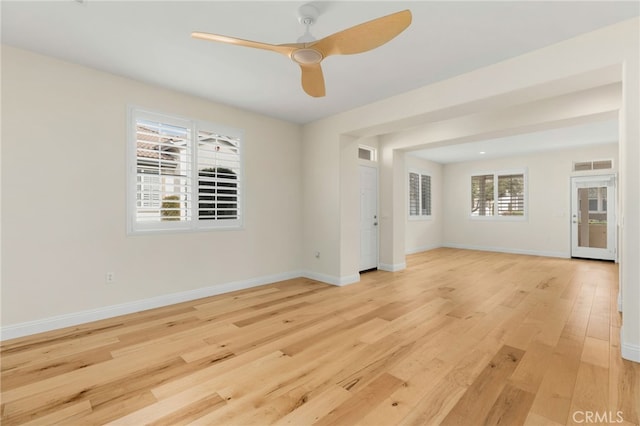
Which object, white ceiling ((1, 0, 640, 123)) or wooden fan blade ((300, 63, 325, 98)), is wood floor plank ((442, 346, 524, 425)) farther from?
white ceiling ((1, 0, 640, 123))

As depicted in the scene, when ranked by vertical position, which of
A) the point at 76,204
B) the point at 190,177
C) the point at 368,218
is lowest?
the point at 368,218

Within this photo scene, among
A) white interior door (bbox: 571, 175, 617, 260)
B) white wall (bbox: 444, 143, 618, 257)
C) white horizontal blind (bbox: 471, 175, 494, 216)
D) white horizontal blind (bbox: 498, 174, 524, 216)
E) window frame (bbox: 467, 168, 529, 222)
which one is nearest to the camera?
white interior door (bbox: 571, 175, 617, 260)

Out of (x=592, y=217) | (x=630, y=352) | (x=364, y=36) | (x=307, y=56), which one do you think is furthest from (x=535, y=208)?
(x=307, y=56)

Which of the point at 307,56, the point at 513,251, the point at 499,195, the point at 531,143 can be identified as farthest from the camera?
the point at 499,195

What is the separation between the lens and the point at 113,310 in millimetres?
3330

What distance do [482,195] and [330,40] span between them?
8370 millimetres

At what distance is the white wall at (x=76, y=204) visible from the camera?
2801 mm

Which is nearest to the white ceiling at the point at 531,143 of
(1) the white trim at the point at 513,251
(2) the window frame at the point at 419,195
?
(2) the window frame at the point at 419,195

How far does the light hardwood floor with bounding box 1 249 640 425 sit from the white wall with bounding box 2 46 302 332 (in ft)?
1.13

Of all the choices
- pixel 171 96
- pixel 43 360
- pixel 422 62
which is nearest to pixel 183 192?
pixel 171 96

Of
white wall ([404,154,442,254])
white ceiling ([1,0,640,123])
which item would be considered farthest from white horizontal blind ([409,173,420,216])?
white ceiling ([1,0,640,123])

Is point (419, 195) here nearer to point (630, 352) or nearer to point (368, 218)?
point (368, 218)

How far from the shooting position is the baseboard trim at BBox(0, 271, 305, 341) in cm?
282

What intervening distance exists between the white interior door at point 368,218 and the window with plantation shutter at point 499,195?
4622 millimetres
